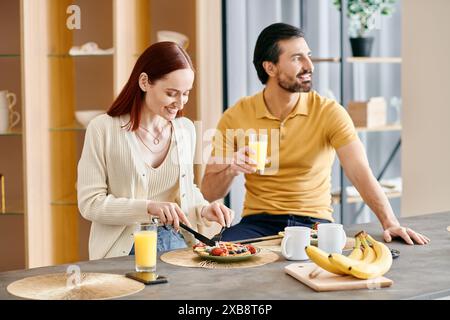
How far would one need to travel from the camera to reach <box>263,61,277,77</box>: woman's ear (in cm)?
362

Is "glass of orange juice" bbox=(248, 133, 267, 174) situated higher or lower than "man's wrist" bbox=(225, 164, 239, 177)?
higher

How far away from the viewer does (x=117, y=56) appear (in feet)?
13.3

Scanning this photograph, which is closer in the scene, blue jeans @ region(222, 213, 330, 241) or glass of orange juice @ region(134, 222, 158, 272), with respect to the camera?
glass of orange juice @ region(134, 222, 158, 272)

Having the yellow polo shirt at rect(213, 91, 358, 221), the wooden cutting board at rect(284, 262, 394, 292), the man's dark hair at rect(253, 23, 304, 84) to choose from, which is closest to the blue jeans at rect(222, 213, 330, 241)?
the yellow polo shirt at rect(213, 91, 358, 221)

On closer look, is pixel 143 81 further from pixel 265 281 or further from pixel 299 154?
pixel 265 281

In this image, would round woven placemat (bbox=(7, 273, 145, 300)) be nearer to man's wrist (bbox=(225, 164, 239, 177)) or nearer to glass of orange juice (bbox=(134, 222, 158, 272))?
glass of orange juice (bbox=(134, 222, 158, 272))

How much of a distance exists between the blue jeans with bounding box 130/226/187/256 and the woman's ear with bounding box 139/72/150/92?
525 millimetres

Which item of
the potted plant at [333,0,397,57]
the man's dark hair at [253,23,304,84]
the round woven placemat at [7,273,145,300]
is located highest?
the potted plant at [333,0,397,57]

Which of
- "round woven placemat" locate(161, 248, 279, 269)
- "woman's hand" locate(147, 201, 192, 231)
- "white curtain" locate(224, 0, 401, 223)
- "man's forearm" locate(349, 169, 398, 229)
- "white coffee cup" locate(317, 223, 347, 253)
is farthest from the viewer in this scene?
"white curtain" locate(224, 0, 401, 223)

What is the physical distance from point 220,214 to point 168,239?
33 cm

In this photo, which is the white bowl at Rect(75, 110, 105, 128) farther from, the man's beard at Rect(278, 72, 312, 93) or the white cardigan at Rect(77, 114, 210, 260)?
the white cardigan at Rect(77, 114, 210, 260)

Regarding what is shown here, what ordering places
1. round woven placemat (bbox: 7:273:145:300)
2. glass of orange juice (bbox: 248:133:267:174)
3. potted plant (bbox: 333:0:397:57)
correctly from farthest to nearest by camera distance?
potted plant (bbox: 333:0:397:57), glass of orange juice (bbox: 248:133:267:174), round woven placemat (bbox: 7:273:145:300)
